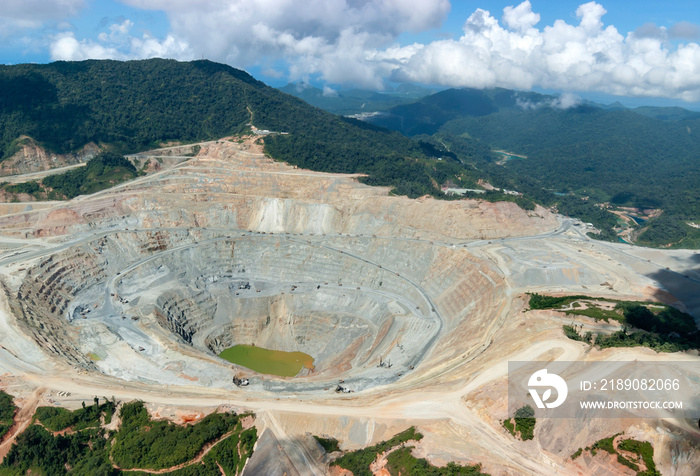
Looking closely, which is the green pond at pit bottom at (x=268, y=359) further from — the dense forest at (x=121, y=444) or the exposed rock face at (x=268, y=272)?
the dense forest at (x=121, y=444)

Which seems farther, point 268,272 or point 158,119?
point 158,119

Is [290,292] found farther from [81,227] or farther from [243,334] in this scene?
[81,227]

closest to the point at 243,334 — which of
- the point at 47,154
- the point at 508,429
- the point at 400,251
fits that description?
the point at 400,251

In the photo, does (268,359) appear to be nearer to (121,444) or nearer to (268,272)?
(268,272)

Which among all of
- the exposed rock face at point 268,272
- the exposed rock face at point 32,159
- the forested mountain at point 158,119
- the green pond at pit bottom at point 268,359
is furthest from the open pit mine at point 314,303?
the exposed rock face at point 32,159

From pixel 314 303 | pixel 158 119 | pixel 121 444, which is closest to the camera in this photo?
pixel 121 444

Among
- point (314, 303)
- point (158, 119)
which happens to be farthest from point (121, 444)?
point (158, 119)

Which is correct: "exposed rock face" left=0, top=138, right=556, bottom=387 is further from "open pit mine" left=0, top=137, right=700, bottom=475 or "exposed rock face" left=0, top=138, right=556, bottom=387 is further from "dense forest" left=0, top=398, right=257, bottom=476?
"dense forest" left=0, top=398, right=257, bottom=476
